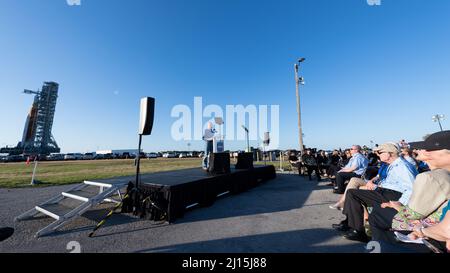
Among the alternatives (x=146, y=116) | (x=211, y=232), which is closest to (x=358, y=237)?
(x=211, y=232)

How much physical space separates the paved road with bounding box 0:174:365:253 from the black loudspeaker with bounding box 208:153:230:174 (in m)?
1.34

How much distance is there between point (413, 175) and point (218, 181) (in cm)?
421

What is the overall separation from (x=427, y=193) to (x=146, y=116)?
4.67m

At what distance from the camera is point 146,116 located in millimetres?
4395

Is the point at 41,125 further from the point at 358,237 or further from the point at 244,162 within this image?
the point at 358,237

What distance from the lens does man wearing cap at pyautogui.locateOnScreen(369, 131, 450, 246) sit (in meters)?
1.76

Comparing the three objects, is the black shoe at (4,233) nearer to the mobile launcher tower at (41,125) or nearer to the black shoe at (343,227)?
the black shoe at (343,227)

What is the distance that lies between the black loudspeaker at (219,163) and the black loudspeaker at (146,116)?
2409 millimetres

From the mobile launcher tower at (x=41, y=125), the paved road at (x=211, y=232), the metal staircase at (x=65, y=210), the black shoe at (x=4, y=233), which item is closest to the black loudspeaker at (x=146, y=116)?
the metal staircase at (x=65, y=210)

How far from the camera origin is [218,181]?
567 cm

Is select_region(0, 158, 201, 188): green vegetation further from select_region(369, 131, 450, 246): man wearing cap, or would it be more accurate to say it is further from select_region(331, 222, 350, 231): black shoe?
select_region(369, 131, 450, 246): man wearing cap

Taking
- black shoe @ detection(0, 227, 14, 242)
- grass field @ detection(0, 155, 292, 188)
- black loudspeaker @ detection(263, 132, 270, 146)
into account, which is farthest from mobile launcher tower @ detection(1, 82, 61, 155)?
black shoe @ detection(0, 227, 14, 242)
